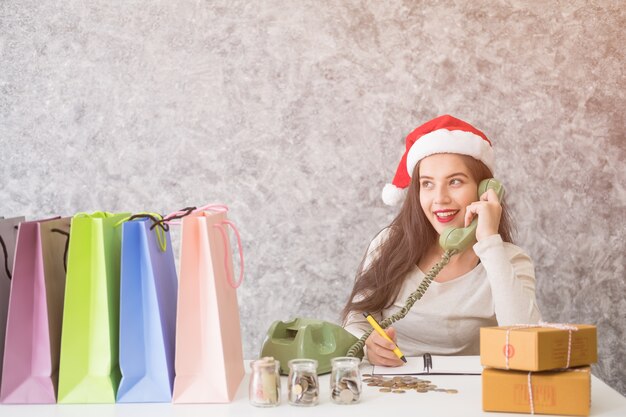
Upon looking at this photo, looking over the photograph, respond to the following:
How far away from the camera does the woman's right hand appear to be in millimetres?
1655

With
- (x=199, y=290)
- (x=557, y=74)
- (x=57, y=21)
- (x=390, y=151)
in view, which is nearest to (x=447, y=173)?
(x=390, y=151)

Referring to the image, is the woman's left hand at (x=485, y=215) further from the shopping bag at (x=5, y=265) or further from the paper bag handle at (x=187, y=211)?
the shopping bag at (x=5, y=265)

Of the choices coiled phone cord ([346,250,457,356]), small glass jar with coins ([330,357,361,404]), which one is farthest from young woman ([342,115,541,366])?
small glass jar with coins ([330,357,361,404])

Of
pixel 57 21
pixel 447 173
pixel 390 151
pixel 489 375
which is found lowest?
pixel 489 375

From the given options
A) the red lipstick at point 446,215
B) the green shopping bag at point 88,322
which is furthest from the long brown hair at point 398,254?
the green shopping bag at point 88,322

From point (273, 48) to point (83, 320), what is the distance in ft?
5.98

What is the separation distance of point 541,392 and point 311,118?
1.88m

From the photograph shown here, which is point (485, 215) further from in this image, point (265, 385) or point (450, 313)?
point (265, 385)

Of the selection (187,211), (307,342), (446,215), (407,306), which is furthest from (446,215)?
(187,211)

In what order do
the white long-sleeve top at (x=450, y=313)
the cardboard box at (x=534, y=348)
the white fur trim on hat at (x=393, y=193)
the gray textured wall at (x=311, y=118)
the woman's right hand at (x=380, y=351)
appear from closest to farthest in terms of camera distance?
1. the cardboard box at (x=534, y=348)
2. the woman's right hand at (x=380, y=351)
3. the white long-sleeve top at (x=450, y=313)
4. the white fur trim on hat at (x=393, y=193)
5. the gray textured wall at (x=311, y=118)

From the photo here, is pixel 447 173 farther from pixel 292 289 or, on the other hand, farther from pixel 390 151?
pixel 292 289

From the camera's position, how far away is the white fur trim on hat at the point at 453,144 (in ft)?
7.50

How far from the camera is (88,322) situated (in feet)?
4.58

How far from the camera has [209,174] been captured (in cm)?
303
